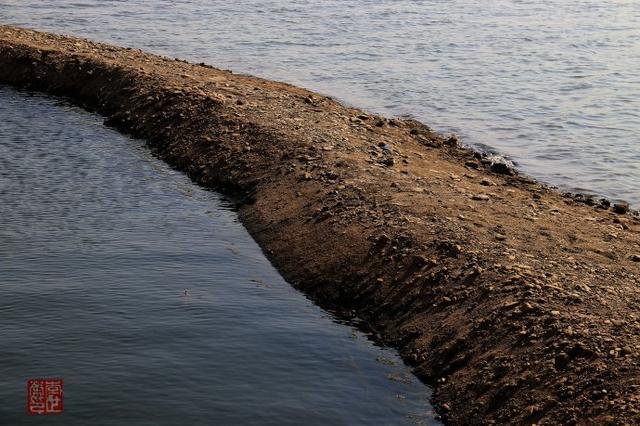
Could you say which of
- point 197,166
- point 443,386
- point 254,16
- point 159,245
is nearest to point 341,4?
point 254,16

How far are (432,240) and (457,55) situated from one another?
19.2 m

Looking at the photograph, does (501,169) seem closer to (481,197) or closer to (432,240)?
(481,197)

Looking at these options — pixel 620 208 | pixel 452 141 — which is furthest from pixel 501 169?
pixel 620 208

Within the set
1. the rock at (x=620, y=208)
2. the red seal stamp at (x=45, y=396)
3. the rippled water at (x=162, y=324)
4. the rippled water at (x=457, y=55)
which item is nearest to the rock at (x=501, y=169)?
the rippled water at (x=457, y=55)

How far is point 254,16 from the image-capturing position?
134 feet

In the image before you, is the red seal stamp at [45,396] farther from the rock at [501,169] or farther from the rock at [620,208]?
the rock at [501,169]

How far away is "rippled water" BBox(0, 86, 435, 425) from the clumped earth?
567 mm

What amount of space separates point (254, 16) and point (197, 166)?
877 inches

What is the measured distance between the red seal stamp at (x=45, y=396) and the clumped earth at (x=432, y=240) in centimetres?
406

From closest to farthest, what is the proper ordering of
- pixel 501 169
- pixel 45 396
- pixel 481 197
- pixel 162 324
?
pixel 45 396, pixel 162 324, pixel 481 197, pixel 501 169

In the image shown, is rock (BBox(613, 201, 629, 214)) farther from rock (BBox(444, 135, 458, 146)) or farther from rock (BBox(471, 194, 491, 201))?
rock (BBox(444, 135, 458, 146))

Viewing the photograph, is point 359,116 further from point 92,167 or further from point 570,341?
point 570,341

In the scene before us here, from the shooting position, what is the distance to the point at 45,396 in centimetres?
1041

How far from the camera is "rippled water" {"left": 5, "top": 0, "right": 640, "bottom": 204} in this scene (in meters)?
22.2
